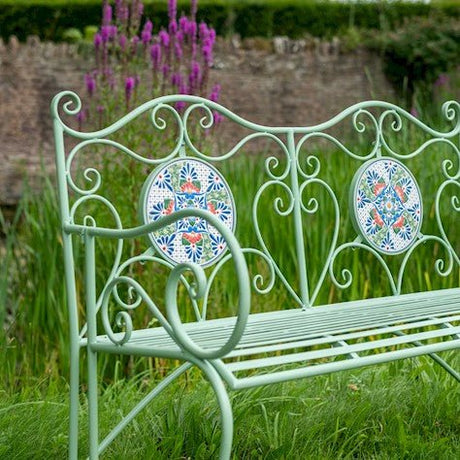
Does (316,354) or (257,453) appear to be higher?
(316,354)

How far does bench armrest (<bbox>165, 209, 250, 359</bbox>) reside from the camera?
205 cm

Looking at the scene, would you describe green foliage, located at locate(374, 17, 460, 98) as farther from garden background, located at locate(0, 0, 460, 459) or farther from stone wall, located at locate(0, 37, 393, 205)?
stone wall, located at locate(0, 37, 393, 205)

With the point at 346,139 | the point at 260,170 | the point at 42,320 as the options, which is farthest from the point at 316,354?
the point at 346,139

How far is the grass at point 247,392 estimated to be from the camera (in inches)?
117

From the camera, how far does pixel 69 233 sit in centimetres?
263

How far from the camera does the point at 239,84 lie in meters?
6.90

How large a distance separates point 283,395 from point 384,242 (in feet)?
1.88

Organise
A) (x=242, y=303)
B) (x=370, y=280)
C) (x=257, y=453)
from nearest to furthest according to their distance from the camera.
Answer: (x=242, y=303) → (x=257, y=453) → (x=370, y=280)

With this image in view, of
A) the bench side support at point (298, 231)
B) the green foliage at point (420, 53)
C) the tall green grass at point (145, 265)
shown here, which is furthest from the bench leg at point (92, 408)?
the green foliage at point (420, 53)

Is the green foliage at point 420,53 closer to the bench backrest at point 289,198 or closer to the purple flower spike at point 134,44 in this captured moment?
the bench backrest at point 289,198

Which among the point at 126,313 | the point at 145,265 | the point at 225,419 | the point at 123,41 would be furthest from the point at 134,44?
the point at 225,419

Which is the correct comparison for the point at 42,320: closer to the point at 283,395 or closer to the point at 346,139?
the point at 283,395

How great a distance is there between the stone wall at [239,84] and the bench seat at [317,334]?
300 cm

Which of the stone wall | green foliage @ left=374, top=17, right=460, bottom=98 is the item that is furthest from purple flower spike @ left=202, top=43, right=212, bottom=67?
green foliage @ left=374, top=17, right=460, bottom=98
